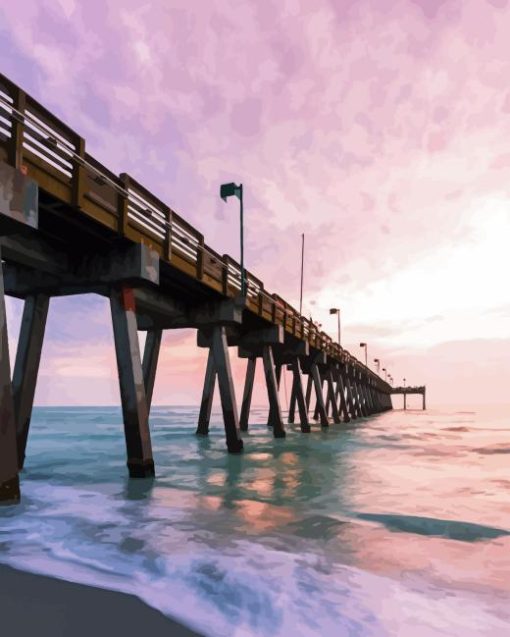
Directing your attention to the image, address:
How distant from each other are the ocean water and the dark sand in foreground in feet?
0.61

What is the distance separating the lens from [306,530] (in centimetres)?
754

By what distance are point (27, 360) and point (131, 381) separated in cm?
402

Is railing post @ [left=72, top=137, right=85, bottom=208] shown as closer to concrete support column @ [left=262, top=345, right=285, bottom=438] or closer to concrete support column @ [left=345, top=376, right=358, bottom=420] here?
concrete support column @ [left=262, top=345, right=285, bottom=438]

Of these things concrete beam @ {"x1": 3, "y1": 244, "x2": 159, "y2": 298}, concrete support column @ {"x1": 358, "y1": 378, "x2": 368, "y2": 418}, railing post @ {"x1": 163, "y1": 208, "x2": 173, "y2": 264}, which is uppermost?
railing post @ {"x1": 163, "y1": 208, "x2": 173, "y2": 264}

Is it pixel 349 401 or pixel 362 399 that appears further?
pixel 362 399

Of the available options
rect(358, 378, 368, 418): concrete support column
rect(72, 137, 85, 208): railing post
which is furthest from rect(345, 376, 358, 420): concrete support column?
rect(72, 137, 85, 208): railing post

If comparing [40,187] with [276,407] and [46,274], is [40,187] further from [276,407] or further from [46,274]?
[276,407]

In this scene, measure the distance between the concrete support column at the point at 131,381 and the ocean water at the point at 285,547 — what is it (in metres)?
0.66

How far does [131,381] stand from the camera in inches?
475

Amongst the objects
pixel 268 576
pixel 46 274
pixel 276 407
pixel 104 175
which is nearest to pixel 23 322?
pixel 46 274

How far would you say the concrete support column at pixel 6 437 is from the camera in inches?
311

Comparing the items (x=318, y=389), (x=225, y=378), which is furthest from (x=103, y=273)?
(x=318, y=389)

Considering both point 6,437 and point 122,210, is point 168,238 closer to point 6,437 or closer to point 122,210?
point 122,210

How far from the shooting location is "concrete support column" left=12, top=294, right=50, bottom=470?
13.8 meters
